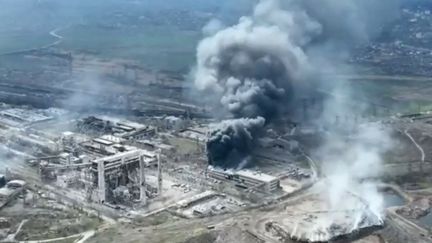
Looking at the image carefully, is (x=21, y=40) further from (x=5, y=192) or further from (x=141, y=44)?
(x=5, y=192)

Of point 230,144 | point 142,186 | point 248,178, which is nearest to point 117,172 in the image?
point 142,186

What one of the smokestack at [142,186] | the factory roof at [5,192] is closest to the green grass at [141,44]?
the smokestack at [142,186]

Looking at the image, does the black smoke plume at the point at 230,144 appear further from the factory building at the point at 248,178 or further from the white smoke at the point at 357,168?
the white smoke at the point at 357,168

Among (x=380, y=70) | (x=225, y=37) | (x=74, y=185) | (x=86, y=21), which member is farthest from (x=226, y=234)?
(x=86, y=21)

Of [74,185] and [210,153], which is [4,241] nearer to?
[74,185]

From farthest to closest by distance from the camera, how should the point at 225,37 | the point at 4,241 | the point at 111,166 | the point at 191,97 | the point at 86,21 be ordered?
1. the point at 86,21
2. the point at 191,97
3. the point at 225,37
4. the point at 111,166
5. the point at 4,241

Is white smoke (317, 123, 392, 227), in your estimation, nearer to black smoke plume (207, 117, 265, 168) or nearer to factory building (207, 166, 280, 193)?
factory building (207, 166, 280, 193)
